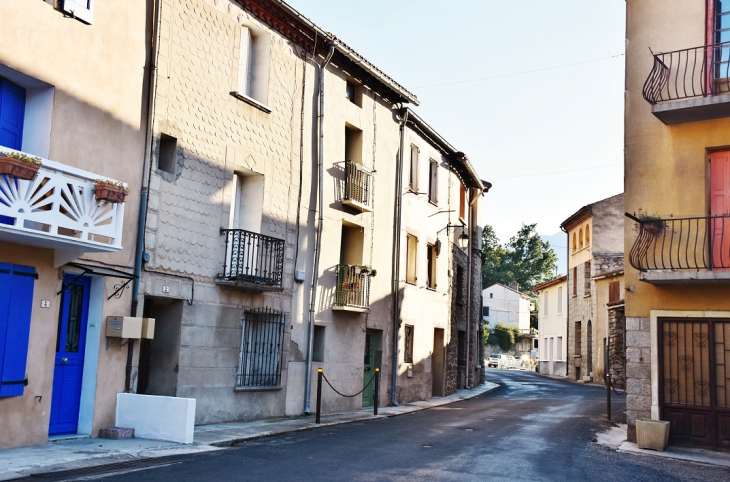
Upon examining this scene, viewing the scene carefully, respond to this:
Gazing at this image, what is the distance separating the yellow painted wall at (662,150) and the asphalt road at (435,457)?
3064mm

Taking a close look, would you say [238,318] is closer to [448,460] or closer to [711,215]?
[448,460]

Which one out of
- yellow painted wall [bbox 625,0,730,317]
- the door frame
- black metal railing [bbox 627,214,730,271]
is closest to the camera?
the door frame

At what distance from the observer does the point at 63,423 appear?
11219 mm

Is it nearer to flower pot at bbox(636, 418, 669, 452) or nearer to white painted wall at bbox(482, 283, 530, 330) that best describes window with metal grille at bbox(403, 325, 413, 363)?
flower pot at bbox(636, 418, 669, 452)

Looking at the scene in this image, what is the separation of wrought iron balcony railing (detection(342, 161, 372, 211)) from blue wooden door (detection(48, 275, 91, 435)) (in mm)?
7915

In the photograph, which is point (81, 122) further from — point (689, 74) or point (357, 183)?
point (689, 74)

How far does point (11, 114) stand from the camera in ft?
34.8

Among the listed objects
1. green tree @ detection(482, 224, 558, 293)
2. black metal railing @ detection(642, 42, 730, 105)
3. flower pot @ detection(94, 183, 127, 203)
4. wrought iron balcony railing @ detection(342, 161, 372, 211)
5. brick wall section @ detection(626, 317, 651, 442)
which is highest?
green tree @ detection(482, 224, 558, 293)

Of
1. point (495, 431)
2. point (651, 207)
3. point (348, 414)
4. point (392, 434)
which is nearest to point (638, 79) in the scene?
point (651, 207)

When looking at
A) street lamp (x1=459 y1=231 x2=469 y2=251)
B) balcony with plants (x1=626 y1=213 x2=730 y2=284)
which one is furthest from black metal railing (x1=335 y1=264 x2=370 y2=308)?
Result: street lamp (x1=459 y1=231 x2=469 y2=251)

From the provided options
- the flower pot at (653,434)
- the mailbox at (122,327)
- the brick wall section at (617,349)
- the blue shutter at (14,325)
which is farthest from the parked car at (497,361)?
the blue shutter at (14,325)

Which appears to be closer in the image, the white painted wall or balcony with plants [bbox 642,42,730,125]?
balcony with plants [bbox 642,42,730,125]

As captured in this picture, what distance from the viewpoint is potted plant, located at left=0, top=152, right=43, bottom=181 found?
9.13 meters

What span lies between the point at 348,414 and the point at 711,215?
9.04 metres
